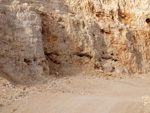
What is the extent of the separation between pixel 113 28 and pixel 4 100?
11.7 m

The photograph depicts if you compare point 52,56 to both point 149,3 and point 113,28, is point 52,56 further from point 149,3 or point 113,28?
point 149,3

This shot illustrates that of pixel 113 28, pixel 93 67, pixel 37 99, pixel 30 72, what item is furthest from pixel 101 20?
pixel 37 99

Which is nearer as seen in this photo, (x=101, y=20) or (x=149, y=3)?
(x=101, y=20)

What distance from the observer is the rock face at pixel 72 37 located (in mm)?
9797

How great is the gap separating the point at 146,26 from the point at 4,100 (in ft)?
53.6

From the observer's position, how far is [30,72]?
9.23 metres

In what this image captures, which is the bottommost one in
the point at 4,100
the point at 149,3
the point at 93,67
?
the point at 93,67

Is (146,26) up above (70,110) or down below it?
above

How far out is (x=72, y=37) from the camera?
43.0 ft

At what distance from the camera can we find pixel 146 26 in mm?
18969

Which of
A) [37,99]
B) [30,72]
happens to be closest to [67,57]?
[30,72]

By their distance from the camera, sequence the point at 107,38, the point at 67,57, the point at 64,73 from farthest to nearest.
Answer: the point at 107,38 < the point at 67,57 < the point at 64,73

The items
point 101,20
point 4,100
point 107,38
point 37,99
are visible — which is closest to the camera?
point 4,100

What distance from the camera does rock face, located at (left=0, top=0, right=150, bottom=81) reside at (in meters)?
9.80
